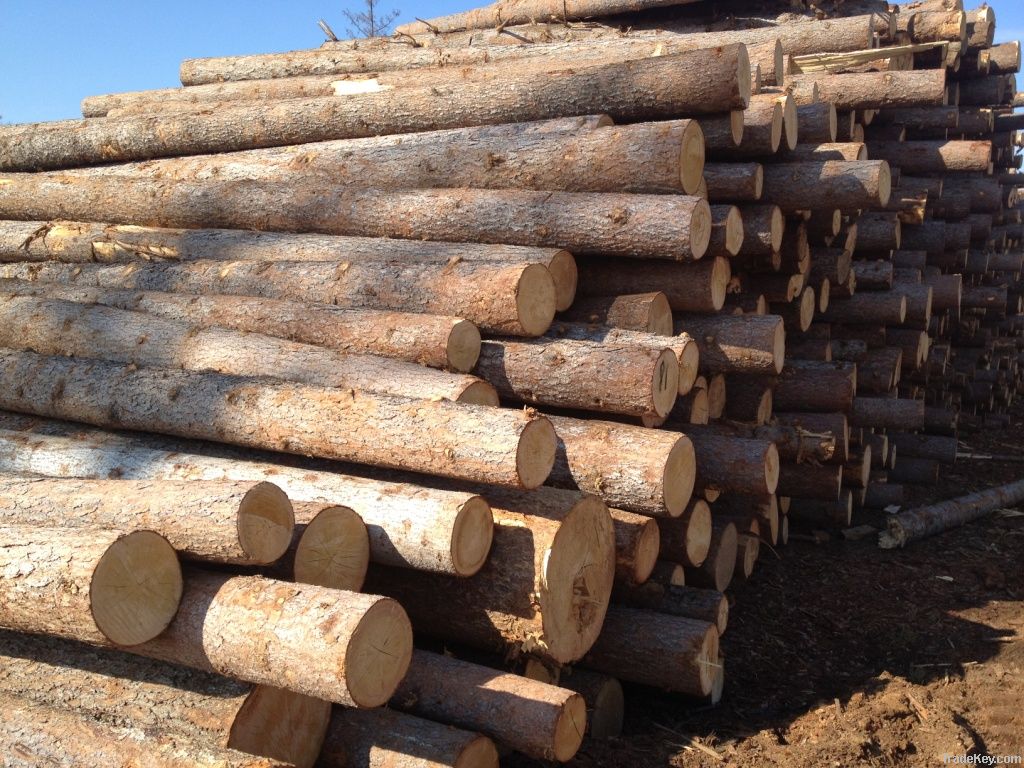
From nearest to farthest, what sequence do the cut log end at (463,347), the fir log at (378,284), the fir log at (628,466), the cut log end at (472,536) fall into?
the cut log end at (472,536)
the fir log at (628,466)
the cut log end at (463,347)
the fir log at (378,284)

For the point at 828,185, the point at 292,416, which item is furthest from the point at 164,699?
the point at 828,185

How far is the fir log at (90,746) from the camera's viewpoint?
2926 mm

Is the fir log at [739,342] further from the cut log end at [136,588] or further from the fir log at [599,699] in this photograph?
the cut log end at [136,588]

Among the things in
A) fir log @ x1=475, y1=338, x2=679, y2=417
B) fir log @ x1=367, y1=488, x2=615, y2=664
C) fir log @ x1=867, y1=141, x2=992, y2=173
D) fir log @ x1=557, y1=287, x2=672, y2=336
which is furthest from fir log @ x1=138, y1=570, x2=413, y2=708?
fir log @ x1=867, y1=141, x2=992, y2=173

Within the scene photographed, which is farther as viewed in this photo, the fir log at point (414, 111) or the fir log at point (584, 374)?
the fir log at point (414, 111)

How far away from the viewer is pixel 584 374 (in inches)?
177

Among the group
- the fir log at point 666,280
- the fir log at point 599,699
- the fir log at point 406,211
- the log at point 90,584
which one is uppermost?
the fir log at point 406,211

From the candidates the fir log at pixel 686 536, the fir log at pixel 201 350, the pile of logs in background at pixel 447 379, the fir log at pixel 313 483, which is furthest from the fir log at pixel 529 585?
the fir log at pixel 686 536

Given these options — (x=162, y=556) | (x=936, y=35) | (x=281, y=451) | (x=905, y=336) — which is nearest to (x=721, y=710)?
(x=281, y=451)

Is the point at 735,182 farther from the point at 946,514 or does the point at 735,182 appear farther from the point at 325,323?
the point at 946,514

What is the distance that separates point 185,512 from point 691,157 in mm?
3413

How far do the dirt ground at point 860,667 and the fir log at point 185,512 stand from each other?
174 cm

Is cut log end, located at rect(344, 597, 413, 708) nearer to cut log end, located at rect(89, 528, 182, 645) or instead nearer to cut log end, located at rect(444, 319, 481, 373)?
cut log end, located at rect(89, 528, 182, 645)

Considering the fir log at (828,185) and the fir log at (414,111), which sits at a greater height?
the fir log at (414,111)
